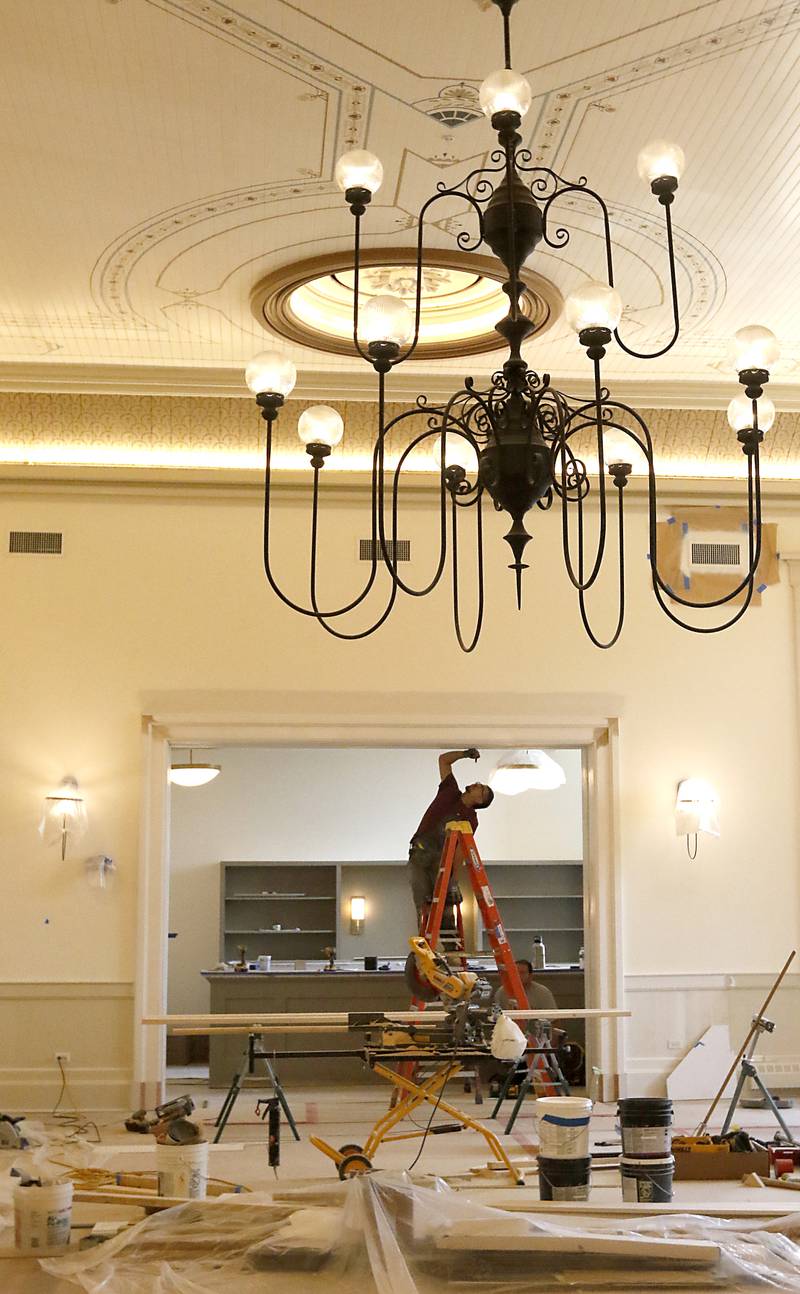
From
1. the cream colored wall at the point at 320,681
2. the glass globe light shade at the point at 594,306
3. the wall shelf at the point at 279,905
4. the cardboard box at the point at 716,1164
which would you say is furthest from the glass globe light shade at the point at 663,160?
the wall shelf at the point at 279,905

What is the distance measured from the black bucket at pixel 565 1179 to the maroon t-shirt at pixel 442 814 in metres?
4.57

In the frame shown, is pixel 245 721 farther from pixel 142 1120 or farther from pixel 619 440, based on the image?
pixel 619 440

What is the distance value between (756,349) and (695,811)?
5.05m

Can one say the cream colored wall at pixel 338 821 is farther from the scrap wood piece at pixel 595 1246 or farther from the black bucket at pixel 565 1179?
the scrap wood piece at pixel 595 1246

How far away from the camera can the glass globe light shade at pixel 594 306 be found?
3648 mm

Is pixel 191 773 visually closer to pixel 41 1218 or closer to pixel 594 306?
Result: pixel 41 1218

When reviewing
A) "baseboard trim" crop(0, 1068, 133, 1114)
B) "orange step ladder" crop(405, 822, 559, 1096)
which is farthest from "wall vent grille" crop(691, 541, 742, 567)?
"baseboard trim" crop(0, 1068, 133, 1114)

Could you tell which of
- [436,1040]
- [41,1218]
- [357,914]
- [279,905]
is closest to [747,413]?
[436,1040]

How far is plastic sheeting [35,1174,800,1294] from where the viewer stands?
2.87 m

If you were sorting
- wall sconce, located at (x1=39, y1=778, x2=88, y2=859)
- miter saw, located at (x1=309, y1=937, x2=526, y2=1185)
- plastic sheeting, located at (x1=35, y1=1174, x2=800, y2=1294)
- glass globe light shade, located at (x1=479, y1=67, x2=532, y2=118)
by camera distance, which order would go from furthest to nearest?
1. wall sconce, located at (x1=39, y1=778, x2=88, y2=859)
2. miter saw, located at (x1=309, y1=937, x2=526, y2=1185)
3. glass globe light shade, located at (x1=479, y1=67, x2=532, y2=118)
4. plastic sheeting, located at (x1=35, y1=1174, x2=800, y2=1294)

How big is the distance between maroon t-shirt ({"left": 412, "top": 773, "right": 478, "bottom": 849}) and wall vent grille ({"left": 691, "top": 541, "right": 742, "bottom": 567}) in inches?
88.4

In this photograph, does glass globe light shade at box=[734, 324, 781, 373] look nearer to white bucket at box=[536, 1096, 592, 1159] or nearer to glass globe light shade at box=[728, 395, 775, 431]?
glass globe light shade at box=[728, 395, 775, 431]

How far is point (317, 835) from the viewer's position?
13.5m

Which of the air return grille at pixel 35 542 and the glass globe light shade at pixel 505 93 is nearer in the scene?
the glass globe light shade at pixel 505 93
